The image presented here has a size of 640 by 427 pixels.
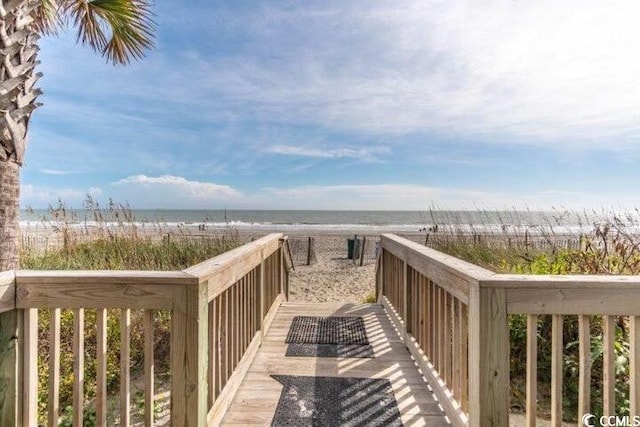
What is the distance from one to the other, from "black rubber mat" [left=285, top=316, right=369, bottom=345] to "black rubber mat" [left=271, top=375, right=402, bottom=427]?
2.72 ft

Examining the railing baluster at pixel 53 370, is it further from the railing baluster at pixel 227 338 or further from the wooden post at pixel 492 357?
the wooden post at pixel 492 357

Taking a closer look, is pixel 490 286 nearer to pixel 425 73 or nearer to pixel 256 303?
pixel 256 303

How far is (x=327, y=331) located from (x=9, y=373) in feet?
9.06

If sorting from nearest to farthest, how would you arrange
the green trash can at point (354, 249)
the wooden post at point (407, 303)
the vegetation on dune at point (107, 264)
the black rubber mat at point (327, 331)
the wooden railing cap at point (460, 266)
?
the wooden railing cap at point (460, 266)
the vegetation on dune at point (107, 264)
the wooden post at point (407, 303)
the black rubber mat at point (327, 331)
the green trash can at point (354, 249)

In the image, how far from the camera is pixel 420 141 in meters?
25.0

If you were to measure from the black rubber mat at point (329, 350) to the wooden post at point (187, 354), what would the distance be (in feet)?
5.36

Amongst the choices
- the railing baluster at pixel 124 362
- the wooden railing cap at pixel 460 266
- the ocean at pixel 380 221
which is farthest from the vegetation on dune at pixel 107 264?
the wooden railing cap at pixel 460 266

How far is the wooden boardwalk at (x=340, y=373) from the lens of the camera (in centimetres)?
217

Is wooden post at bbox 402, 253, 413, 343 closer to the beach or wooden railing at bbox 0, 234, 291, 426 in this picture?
wooden railing at bbox 0, 234, 291, 426

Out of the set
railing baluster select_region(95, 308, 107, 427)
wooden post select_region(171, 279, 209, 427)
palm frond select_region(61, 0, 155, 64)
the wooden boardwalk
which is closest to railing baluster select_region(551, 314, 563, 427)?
the wooden boardwalk

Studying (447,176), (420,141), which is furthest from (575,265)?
(447,176)

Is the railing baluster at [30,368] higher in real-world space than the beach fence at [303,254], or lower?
higher

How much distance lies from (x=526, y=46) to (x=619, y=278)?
238 inches

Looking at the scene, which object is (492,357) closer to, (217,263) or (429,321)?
(429,321)
